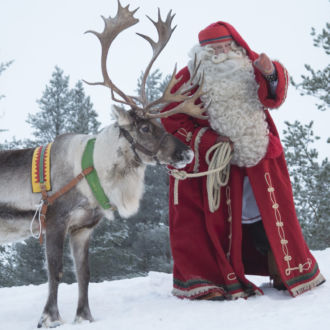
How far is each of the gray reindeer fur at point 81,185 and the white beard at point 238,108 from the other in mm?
520

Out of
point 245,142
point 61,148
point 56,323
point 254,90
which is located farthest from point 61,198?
point 254,90

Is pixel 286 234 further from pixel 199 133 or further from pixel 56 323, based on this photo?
pixel 56 323

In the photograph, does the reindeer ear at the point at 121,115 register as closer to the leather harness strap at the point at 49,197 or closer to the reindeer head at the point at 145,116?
the reindeer head at the point at 145,116

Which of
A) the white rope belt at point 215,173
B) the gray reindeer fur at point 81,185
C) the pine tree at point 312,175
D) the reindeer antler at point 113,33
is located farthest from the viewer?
the pine tree at point 312,175

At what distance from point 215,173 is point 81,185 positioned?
1.15 m

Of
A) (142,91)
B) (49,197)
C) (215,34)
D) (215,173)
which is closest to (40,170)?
(49,197)

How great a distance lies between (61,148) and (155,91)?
14721mm

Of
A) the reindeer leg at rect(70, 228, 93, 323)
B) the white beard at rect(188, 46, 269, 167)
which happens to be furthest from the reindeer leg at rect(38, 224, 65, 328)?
the white beard at rect(188, 46, 269, 167)

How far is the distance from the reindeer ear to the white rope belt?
23.6 inches

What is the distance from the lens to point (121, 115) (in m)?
3.57

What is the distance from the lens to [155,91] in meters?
18.2

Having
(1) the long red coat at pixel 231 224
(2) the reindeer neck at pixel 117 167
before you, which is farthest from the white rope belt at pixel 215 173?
(2) the reindeer neck at pixel 117 167

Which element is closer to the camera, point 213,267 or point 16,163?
point 16,163

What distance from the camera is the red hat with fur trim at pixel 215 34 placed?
4.04 meters
